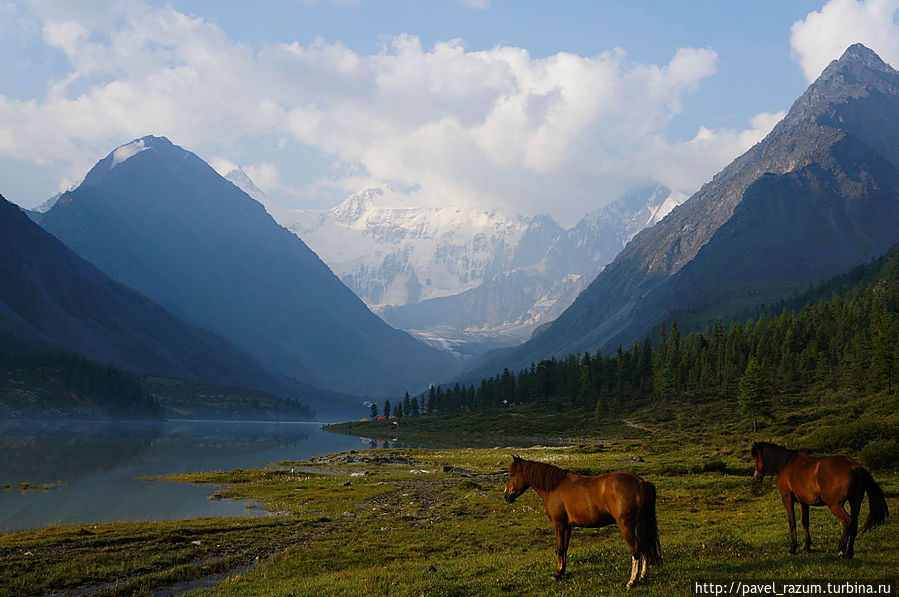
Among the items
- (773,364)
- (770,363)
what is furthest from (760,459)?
(770,363)

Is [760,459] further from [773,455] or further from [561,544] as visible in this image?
[561,544]

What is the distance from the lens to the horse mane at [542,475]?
745 inches

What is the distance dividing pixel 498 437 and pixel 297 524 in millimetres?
131838

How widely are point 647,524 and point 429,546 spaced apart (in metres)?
16.4

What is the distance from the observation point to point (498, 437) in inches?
6501

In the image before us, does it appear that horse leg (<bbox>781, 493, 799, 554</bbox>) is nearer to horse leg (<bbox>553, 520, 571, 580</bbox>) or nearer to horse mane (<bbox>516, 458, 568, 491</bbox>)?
horse leg (<bbox>553, 520, 571, 580</bbox>)

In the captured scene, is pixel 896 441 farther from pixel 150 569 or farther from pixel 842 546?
pixel 150 569

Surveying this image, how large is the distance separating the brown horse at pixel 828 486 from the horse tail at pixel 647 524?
5329 millimetres

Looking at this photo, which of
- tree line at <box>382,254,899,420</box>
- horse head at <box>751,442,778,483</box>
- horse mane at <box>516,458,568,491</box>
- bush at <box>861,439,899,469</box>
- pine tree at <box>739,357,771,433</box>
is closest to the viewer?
horse mane at <box>516,458,568,491</box>

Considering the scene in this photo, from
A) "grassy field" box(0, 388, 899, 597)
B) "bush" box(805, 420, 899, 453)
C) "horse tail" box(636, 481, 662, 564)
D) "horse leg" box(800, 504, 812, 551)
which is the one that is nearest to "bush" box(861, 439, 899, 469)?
"grassy field" box(0, 388, 899, 597)

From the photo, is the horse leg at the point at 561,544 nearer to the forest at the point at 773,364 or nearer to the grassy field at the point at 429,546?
the grassy field at the point at 429,546

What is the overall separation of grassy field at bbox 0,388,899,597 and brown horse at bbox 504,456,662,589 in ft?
3.03

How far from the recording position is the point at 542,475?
19.2 m

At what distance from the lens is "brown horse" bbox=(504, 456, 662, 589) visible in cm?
1670
